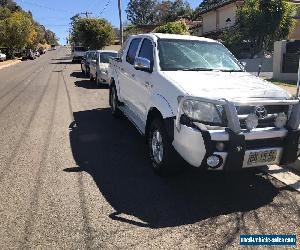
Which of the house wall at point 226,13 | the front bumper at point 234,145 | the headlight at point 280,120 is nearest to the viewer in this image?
the front bumper at point 234,145

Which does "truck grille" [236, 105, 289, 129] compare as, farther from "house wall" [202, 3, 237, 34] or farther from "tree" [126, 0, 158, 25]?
"tree" [126, 0, 158, 25]

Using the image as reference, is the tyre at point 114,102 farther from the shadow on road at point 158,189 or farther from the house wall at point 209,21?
the house wall at point 209,21

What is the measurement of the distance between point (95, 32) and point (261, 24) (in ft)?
88.4

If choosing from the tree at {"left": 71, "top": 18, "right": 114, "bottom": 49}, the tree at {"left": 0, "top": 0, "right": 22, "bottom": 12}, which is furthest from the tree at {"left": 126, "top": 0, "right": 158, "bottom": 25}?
the tree at {"left": 71, "top": 18, "right": 114, "bottom": 49}

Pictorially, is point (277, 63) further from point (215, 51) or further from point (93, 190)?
point (93, 190)

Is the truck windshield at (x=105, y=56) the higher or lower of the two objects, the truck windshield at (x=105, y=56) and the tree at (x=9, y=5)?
the lower

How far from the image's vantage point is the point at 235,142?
459 cm

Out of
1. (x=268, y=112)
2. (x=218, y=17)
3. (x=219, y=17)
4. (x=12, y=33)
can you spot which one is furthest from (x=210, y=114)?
(x=12, y=33)

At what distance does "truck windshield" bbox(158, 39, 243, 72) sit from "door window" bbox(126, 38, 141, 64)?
1058 mm

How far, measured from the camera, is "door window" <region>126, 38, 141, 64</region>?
768cm

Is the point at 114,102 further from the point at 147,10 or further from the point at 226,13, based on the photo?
the point at 147,10

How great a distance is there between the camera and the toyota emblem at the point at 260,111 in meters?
4.84

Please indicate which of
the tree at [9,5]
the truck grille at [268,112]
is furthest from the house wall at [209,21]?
the tree at [9,5]

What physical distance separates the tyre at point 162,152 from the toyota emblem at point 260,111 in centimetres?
119
